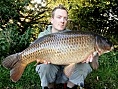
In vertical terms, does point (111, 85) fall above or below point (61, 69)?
below

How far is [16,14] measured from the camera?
22.1ft

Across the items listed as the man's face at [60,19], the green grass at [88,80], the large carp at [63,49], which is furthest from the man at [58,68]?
the green grass at [88,80]

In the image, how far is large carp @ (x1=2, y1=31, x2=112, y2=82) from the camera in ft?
11.2

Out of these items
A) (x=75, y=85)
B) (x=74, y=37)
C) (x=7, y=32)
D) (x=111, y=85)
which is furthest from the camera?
(x=7, y=32)

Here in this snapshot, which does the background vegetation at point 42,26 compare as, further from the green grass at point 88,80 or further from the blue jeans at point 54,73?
the blue jeans at point 54,73

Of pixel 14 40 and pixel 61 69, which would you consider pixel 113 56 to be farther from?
pixel 61 69

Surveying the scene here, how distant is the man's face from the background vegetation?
3.53 feet

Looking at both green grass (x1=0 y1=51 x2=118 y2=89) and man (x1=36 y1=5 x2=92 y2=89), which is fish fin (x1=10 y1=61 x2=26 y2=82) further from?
green grass (x1=0 y1=51 x2=118 y2=89)

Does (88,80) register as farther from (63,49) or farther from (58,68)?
(63,49)

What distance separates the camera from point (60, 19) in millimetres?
3691

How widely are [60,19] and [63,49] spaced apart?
419 mm

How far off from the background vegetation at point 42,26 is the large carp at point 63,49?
1.02 meters

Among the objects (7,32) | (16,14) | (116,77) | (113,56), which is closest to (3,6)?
(16,14)

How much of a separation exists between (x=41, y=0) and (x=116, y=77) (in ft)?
13.5
